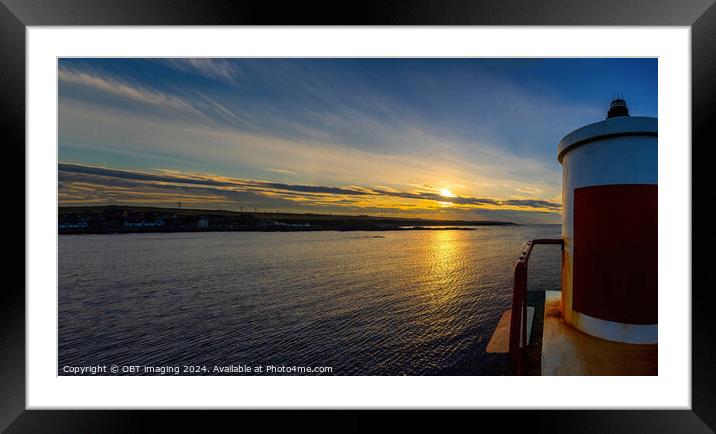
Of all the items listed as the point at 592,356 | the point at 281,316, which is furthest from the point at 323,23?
the point at 281,316

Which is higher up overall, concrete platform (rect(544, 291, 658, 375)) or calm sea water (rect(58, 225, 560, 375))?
concrete platform (rect(544, 291, 658, 375))

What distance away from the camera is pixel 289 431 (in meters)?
1.46

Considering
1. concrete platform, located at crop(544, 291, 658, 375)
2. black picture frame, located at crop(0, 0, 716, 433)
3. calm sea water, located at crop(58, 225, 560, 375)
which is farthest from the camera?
calm sea water, located at crop(58, 225, 560, 375)

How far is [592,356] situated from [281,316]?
6343mm

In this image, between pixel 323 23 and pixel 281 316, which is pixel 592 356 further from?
pixel 281 316

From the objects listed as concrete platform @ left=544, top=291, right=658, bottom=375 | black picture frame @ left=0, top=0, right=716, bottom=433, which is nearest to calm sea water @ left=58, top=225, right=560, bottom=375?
black picture frame @ left=0, top=0, right=716, bottom=433

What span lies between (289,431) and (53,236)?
1826 millimetres

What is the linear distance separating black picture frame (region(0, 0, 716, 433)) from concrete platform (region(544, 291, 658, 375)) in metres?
0.25

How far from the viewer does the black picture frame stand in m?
1.32

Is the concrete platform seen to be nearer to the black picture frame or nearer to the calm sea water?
the black picture frame

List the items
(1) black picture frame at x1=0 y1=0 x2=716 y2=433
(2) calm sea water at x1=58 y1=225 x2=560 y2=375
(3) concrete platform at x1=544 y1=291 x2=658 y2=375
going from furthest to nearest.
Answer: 1. (2) calm sea water at x1=58 y1=225 x2=560 y2=375
2. (3) concrete platform at x1=544 y1=291 x2=658 y2=375
3. (1) black picture frame at x1=0 y1=0 x2=716 y2=433

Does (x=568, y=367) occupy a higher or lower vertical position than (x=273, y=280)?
higher

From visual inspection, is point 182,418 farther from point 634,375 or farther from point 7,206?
point 634,375

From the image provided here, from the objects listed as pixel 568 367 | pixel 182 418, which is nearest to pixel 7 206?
pixel 182 418
